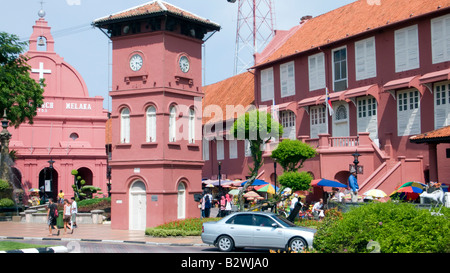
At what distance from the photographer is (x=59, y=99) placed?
5297 centimetres

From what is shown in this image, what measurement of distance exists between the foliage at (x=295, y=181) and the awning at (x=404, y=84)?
6.67 meters

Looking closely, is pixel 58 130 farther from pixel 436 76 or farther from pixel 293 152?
pixel 436 76

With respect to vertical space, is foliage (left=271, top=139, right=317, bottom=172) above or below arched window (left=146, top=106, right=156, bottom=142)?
below

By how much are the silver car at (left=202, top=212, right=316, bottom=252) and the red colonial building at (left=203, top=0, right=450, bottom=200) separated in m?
12.2

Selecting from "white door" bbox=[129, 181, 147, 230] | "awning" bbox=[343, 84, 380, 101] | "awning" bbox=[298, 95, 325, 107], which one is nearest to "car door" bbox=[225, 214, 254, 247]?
"white door" bbox=[129, 181, 147, 230]

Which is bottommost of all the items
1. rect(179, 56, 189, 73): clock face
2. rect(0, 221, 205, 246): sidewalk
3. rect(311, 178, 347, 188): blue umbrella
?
rect(0, 221, 205, 246): sidewalk

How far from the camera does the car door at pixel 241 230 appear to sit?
18250 millimetres

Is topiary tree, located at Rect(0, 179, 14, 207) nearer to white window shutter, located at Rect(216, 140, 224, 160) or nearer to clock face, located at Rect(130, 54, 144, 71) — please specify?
clock face, located at Rect(130, 54, 144, 71)

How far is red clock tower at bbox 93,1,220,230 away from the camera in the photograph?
90.0 feet

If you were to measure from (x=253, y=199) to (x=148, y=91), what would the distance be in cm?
997

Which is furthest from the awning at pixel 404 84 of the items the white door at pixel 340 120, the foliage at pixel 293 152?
the foliage at pixel 293 152

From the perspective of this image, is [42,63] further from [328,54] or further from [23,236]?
[23,236]

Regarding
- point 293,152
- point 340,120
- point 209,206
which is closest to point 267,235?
point 209,206

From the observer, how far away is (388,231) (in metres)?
10.6
